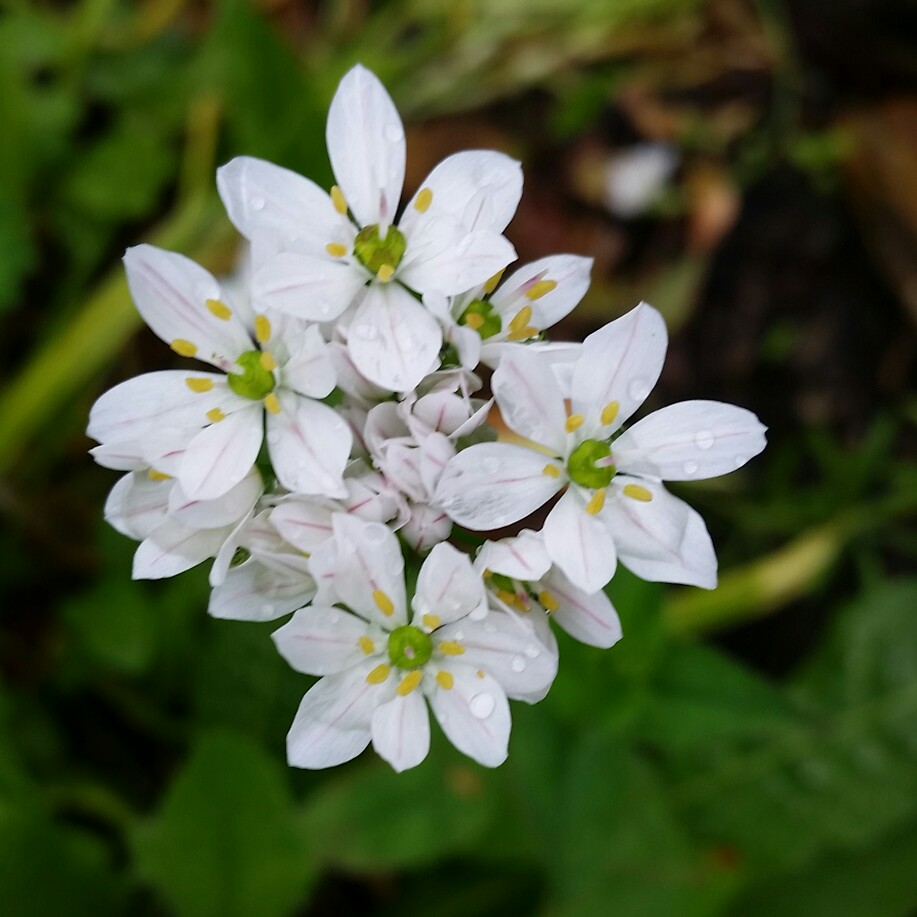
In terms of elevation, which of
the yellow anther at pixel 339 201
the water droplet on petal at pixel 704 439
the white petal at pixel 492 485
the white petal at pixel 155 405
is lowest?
the water droplet on petal at pixel 704 439

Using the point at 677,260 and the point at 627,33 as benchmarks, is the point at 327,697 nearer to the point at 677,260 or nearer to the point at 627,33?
the point at 677,260

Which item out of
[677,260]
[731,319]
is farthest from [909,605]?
[677,260]

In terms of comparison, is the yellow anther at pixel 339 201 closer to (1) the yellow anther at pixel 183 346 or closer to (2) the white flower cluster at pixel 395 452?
(2) the white flower cluster at pixel 395 452

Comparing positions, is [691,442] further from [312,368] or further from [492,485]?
[312,368]

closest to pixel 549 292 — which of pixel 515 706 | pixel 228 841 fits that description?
pixel 515 706

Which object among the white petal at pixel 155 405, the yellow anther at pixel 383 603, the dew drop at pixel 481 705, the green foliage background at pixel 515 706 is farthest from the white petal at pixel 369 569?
the green foliage background at pixel 515 706

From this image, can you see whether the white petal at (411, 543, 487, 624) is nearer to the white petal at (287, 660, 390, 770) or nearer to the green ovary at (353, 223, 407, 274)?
the white petal at (287, 660, 390, 770)
